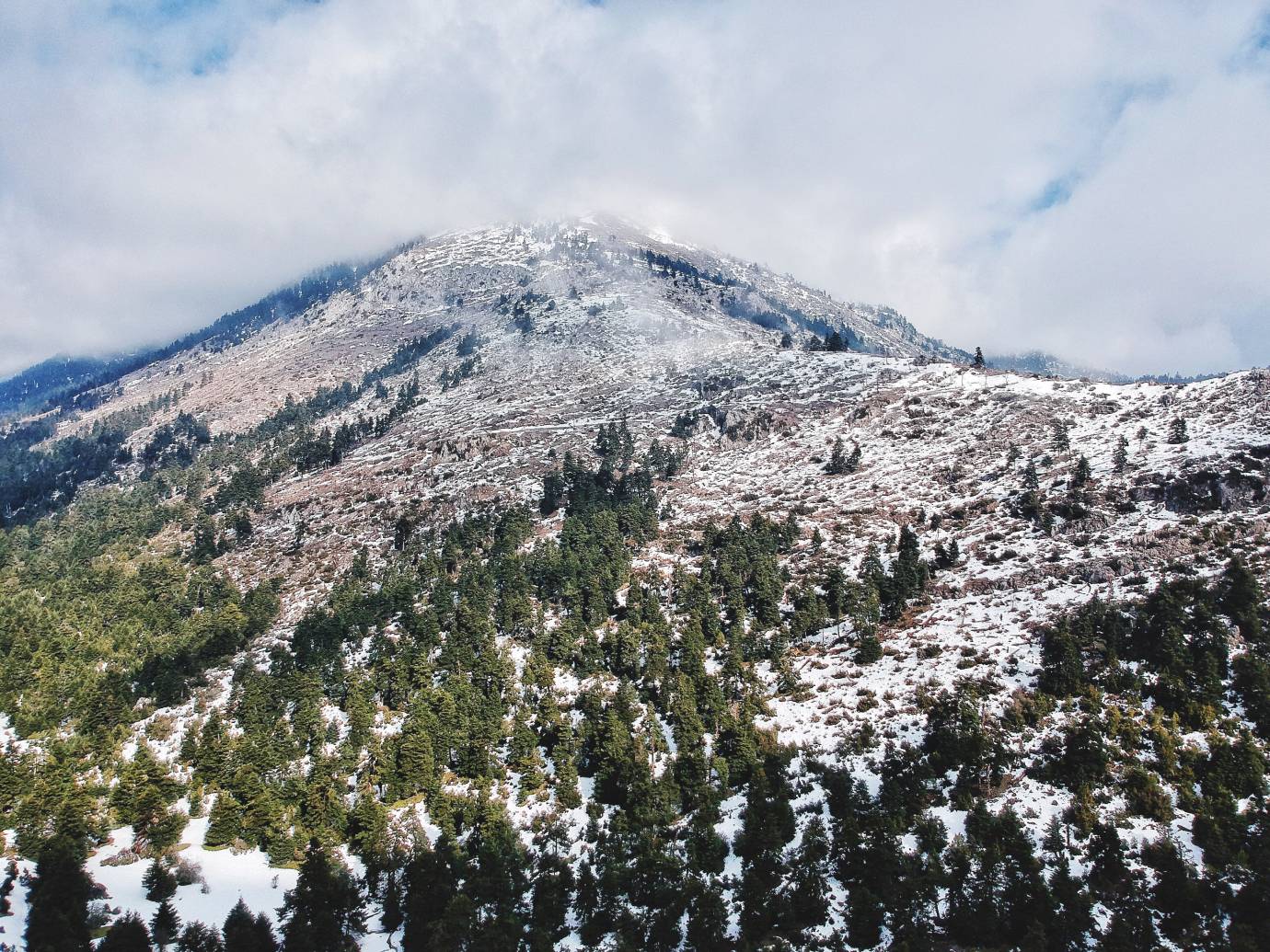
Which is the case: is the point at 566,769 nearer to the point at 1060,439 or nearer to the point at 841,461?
the point at 841,461

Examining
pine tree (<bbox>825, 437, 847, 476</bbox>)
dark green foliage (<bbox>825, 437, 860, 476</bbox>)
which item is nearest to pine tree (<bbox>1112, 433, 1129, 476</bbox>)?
dark green foliage (<bbox>825, 437, 860, 476</bbox>)

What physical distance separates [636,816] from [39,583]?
190092 millimetres

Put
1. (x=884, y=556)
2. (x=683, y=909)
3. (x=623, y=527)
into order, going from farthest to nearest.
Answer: (x=623, y=527)
(x=884, y=556)
(x=683, y=909)

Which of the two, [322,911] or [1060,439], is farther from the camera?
[1060,439]

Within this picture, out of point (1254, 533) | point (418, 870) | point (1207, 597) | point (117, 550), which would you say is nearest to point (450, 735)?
point (418, 870)

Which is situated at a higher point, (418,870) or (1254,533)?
(1254,533)

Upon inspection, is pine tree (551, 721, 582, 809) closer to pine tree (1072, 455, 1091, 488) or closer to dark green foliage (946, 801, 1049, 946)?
dark green foliage (946, 801, 1049, 946)

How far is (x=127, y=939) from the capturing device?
157 feet

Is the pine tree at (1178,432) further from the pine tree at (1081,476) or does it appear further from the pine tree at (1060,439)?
the pine tree at (1081,476)

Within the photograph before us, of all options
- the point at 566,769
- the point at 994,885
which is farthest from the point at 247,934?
the point at 994,885

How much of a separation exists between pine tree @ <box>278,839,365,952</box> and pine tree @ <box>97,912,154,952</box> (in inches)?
386

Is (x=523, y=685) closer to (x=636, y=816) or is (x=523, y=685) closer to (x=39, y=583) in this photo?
(x=636, y=816)

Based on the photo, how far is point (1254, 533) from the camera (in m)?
85.4

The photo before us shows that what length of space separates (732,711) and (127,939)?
60.6m
